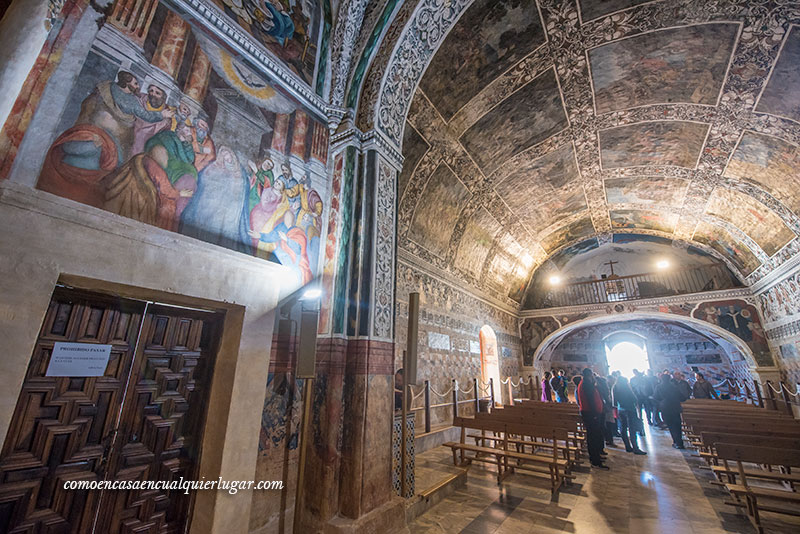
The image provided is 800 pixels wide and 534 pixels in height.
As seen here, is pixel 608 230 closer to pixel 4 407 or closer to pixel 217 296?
pixel 217 296

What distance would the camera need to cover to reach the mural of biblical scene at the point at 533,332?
1515 centimetres

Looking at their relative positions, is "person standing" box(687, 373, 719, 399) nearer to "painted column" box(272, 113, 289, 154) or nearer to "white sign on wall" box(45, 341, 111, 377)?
"painted column" box(272, 113, 289, 154)

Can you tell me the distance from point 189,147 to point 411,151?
5.03 meters

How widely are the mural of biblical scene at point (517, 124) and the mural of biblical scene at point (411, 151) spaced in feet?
4.09

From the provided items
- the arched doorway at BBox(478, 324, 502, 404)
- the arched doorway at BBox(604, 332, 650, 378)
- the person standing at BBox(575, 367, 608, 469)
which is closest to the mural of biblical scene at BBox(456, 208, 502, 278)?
the arched doorway at BBox(478, 324, 502, 404)

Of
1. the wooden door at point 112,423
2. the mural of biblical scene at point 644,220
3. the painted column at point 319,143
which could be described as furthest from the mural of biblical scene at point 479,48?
the mural of biblical scene at point 644,220

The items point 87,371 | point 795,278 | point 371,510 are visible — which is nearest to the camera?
point 87,371

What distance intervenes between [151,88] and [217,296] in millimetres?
1905

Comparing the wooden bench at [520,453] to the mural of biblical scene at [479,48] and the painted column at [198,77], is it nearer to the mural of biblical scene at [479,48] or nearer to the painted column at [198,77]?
the painted column at [198,77]

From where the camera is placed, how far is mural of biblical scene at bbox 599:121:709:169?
8234mm

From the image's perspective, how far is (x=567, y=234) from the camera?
45.1ft

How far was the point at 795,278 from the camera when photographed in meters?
9.27

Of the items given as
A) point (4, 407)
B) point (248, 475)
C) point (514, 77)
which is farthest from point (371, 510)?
point (514, 77)

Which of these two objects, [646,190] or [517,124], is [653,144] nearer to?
[646,190]
